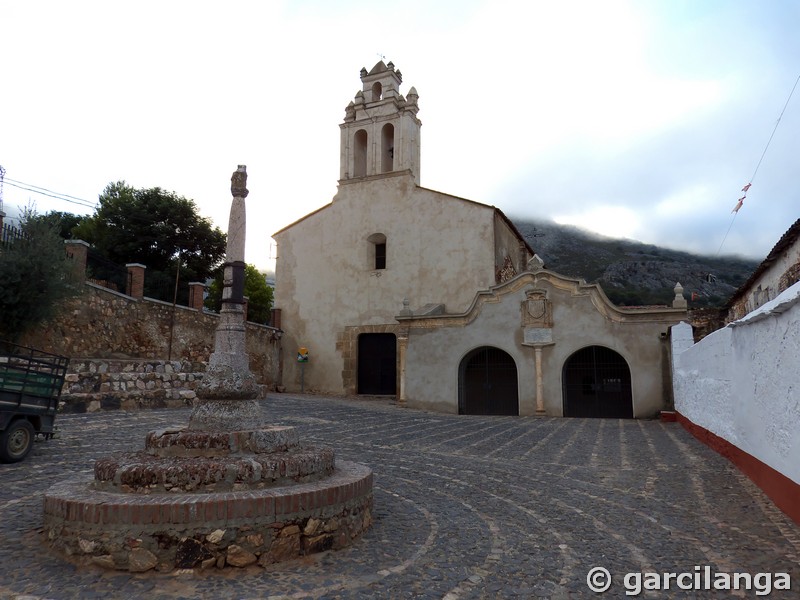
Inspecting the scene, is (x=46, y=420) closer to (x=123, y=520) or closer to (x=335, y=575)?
(x=123, y=520)

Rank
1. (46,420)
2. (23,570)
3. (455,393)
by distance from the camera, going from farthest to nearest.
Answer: (455,393) < (46,420) < (23,570)

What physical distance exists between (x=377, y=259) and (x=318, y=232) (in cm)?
294

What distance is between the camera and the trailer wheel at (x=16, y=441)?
6.50m

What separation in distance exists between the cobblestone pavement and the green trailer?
9.9 inches

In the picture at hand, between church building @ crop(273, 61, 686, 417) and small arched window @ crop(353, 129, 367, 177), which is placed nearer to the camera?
church building @ crop(273, 61, 686, 417)

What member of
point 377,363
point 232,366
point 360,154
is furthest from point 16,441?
point 360,154

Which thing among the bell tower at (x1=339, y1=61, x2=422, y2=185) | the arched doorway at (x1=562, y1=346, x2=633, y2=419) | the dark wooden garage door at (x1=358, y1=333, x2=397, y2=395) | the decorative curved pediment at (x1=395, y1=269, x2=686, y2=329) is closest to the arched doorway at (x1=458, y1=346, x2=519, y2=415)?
the decorative curved pediment at (x1=395, y1=269, x2=686, y2=329)

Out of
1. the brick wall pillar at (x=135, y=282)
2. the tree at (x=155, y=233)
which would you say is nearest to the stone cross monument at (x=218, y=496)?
the brick wall pillar at (x=135, y=282)

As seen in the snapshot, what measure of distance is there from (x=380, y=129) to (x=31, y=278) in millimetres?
14815

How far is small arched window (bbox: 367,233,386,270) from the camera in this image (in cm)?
2361

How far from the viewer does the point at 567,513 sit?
200 inches

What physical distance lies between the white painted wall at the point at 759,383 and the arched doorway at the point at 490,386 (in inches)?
296

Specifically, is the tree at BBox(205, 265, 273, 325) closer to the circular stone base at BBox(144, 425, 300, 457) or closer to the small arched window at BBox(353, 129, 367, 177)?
the small arched window at BBox(353, 129, 367, 177)

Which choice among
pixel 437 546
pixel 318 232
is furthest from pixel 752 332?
pixel 318 232
